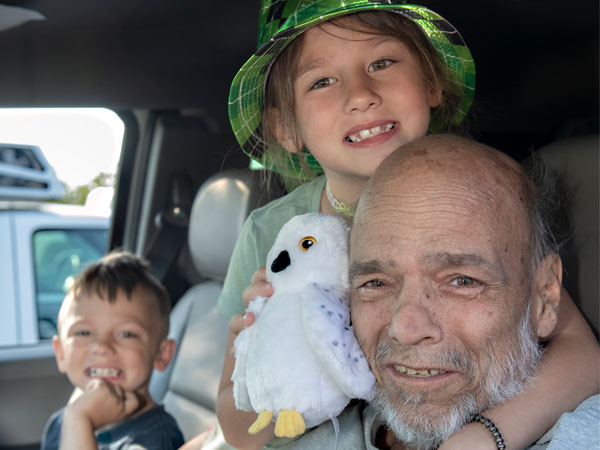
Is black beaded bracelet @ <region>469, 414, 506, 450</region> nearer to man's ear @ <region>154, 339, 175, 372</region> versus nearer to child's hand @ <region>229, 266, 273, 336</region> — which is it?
child's hand @ <region>229, 266, 273, 336</region>

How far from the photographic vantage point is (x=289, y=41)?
1765mm

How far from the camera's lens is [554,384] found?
56.3 inches

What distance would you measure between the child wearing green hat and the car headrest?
0.87m

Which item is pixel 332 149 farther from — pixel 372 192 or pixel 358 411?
pixel 358 411

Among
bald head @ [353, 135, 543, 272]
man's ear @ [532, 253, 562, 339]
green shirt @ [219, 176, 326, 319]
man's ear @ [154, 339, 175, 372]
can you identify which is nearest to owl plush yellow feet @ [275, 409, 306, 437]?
bald head @ [353, 135, 543, 272]

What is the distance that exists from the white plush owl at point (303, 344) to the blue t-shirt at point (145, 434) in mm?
1094

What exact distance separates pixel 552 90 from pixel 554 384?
1130 mm

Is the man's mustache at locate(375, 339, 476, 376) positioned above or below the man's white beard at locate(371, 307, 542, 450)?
above

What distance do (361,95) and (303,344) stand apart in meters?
0.62

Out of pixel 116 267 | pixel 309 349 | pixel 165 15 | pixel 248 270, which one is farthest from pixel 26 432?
pixel 309 349

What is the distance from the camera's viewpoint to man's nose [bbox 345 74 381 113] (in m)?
1.67

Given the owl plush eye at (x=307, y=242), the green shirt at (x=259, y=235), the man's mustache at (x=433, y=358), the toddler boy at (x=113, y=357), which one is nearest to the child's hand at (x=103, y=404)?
the toddler boy at (x=113, y=357)

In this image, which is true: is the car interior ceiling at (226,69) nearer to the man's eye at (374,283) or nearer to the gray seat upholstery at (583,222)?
the gray seat upholstery at (583,222)

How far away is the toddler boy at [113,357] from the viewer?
236 cm
